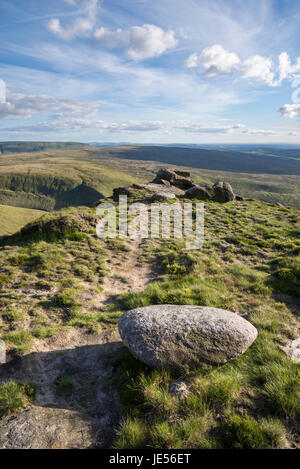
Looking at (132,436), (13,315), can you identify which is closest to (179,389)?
(132,436)

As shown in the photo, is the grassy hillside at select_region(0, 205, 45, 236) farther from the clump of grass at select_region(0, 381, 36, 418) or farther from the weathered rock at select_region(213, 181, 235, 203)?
the clump of grass at select_region(0, 381, 36, 418)

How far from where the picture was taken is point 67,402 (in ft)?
22.4

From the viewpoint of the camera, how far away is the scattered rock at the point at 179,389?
634 cm

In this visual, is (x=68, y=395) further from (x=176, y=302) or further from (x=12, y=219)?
(x=12, y=219)

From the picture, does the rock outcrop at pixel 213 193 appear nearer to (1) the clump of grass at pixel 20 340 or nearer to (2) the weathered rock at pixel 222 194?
(2) the weathered rock at pixel 222 194

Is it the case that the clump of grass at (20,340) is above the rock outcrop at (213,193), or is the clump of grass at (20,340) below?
below

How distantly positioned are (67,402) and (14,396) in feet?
4.84

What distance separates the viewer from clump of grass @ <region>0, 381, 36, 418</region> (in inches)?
249

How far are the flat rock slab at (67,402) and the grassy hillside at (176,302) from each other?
32 cm

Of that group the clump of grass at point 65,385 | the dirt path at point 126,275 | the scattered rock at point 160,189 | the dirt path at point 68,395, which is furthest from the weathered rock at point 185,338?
the scattered rock at point 160,189

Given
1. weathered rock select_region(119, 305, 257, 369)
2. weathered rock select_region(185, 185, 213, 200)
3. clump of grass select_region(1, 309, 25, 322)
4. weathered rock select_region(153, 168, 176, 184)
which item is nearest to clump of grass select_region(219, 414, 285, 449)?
weathered rock select_region(119, 305, 257, 369)

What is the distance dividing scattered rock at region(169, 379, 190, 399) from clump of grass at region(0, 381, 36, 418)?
4.11 m
